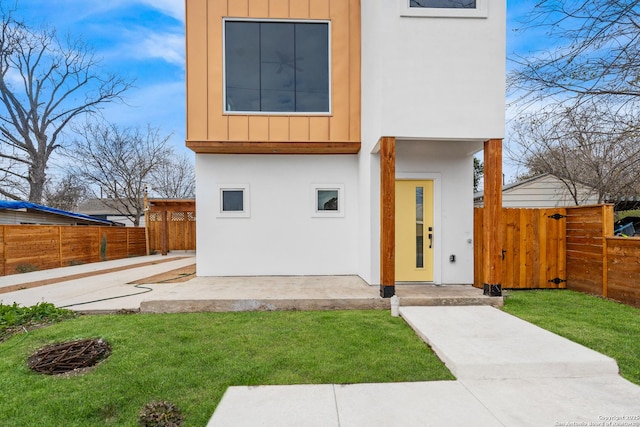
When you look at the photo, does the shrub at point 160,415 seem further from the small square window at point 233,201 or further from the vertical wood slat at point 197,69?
the vertical wood slat at point 197,69

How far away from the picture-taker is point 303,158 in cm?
666

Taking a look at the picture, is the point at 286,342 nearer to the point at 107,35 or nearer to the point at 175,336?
the point at 175,336

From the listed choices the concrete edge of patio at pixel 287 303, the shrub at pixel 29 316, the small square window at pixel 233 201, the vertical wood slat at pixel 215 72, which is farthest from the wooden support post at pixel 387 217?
the shrub at pixel 29 316

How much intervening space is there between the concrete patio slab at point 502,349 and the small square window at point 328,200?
118 inches

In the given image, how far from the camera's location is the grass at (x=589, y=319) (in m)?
3.11

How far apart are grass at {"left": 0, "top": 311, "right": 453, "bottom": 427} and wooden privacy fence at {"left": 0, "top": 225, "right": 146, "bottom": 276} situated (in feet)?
19.5

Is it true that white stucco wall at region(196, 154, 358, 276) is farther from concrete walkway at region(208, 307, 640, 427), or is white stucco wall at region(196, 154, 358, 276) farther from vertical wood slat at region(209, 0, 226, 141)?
concrete walkway at region(208, 307, 640, 427)

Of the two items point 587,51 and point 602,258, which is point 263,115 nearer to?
point 587,51

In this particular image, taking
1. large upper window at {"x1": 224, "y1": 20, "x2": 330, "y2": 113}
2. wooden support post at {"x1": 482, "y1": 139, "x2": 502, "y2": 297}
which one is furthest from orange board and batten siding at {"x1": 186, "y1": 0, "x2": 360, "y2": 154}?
wooden support post at {"x1": 482, "y1": 139, "x2": 502, "y2": 297}

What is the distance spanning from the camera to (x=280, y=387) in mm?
2564

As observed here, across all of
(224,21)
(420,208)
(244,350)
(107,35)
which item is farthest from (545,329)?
(107,35)

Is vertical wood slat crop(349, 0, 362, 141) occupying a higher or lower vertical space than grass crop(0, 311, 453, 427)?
higher

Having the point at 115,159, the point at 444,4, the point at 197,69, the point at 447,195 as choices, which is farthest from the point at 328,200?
the point at 115,159

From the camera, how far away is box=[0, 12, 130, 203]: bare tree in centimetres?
1464
